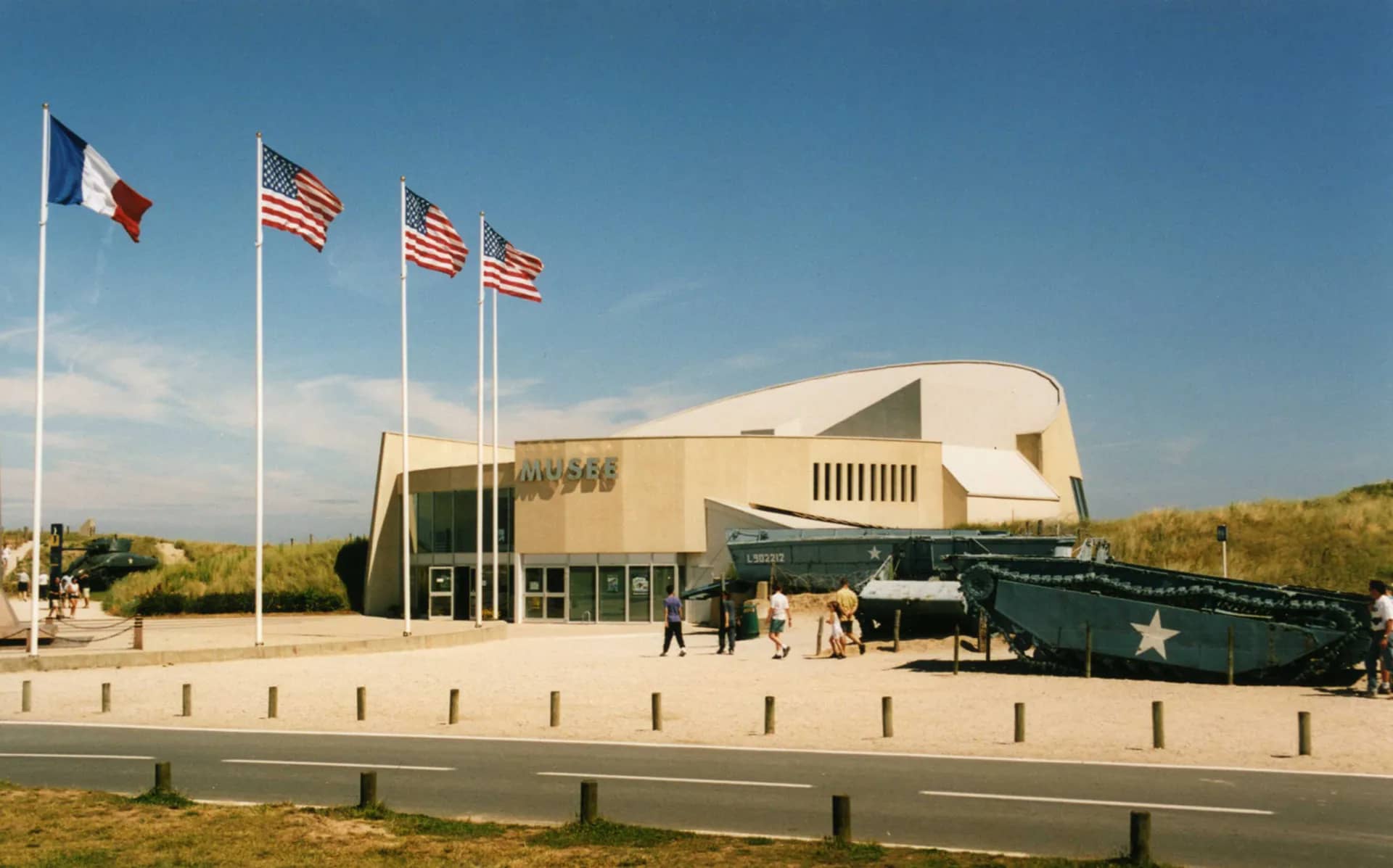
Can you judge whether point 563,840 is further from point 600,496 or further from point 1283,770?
point 600,496

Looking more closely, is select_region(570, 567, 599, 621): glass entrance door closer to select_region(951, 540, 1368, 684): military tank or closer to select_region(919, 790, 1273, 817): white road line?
select_region(951, 540, 1368, 684): military tank

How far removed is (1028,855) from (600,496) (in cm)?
3905

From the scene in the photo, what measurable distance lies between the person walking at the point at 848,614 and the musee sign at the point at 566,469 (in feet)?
63.7

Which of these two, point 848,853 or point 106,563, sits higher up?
point 106,563

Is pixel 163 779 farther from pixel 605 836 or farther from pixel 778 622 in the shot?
pixel 778 622

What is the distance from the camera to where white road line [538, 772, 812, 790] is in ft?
43.6

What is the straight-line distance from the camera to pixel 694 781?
13664 millimetres

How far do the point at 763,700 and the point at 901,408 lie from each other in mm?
49256

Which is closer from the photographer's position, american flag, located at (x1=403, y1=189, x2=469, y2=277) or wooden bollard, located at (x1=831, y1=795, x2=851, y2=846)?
wooden bollard, located at (x1=831, y1=795, x2=851, y2=846)

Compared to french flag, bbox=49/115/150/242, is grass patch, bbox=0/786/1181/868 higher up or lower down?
lower down

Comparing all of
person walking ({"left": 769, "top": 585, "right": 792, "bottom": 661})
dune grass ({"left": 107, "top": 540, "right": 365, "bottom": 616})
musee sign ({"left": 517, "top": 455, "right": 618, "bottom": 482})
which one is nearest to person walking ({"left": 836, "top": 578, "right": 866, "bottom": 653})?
person walking ({"left": 769, "top": 585, "right": 792, "bottom": 661})

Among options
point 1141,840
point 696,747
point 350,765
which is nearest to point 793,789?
point 696,747

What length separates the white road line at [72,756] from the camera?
614 inches

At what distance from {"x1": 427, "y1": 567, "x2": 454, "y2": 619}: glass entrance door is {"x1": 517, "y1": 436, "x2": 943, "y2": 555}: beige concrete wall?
491 centimetres
